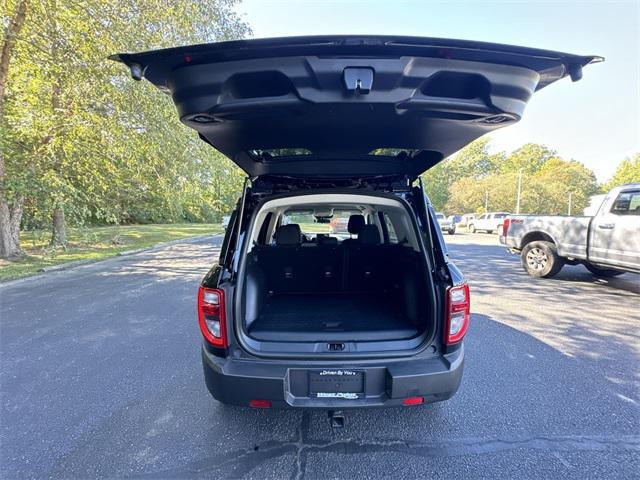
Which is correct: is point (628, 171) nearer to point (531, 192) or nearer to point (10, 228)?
A: point (531, 192)

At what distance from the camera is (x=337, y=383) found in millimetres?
1791

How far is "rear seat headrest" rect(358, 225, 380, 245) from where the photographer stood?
3359 millimetres

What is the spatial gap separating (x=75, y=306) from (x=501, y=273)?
8.75 m

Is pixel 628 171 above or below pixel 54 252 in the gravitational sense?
above

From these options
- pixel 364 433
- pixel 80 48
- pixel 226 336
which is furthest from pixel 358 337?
pixel 80 48

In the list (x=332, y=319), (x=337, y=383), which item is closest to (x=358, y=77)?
(x=337, y=383)

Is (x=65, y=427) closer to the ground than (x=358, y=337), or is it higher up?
closer to the ground

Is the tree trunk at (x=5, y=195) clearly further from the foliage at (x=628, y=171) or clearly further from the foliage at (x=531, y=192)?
the foliage at (x=628, y=171)

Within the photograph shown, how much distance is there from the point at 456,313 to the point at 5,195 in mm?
9870

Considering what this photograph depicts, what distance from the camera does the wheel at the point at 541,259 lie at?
6.63 meters

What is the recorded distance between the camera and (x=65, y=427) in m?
2.14

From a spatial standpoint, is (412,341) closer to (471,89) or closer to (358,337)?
(358,337)

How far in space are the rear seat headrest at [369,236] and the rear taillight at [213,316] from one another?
1.91 meters

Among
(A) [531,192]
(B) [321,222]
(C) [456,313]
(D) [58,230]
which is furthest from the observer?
(A) [531,192]
